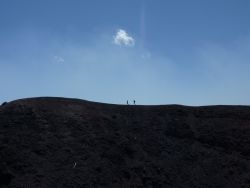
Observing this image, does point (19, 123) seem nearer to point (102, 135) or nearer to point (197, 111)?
point (102, 135)

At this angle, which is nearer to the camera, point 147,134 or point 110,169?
point 110,169

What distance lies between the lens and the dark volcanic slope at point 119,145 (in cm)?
2453

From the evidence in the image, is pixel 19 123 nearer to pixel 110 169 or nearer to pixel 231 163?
pixel 110 169

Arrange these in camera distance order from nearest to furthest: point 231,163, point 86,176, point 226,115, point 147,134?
1. point 86,176
2. point 231,163
3. point 147,134
4. point 226,115

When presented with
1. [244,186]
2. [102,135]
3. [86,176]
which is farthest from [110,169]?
[244,186]

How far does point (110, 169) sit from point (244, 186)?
821 centimetres

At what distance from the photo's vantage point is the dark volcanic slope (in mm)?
24531

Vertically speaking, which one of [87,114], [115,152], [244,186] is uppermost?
[87,114]

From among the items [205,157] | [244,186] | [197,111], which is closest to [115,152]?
[205,157]

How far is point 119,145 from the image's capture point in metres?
28.7

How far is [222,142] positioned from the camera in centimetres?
3164

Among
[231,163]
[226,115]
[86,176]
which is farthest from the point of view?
[226,115]

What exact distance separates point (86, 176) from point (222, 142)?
39.1ft

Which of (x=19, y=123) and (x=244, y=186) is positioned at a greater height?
(x=19, y=123)
